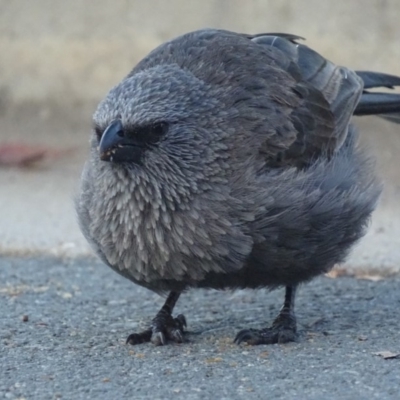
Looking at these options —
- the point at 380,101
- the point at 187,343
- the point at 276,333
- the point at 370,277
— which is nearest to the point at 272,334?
the point at 276,333

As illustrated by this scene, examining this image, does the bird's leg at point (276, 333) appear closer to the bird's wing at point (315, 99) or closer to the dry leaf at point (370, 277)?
the bird's wing at point (315, 99)

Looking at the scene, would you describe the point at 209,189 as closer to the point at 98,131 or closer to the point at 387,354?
the point at 98,131

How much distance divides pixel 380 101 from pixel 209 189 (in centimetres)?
180

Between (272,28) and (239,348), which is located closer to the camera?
(239,348)

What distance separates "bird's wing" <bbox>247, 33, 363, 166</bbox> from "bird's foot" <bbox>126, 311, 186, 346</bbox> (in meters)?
0.88

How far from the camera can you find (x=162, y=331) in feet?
16.3

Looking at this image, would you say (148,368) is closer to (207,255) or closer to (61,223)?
(207,255)

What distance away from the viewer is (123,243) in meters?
4.77

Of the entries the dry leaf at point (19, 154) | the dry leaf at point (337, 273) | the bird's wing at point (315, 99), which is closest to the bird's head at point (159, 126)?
the bird's wing at point (315, 99)

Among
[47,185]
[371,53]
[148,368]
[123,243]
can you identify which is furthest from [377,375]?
[371,53]

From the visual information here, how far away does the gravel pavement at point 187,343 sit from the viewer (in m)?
4.06

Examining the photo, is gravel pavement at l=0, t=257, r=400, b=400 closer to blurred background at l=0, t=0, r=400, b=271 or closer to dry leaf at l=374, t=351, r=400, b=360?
dry leaf at l=374, t=351, r=400, b=360

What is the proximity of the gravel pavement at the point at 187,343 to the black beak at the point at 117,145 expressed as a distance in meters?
0.84

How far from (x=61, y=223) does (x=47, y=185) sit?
112 cm
